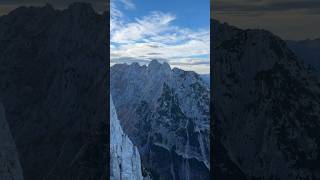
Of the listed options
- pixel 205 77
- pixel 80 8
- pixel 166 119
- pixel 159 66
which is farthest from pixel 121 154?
pixel 80 8

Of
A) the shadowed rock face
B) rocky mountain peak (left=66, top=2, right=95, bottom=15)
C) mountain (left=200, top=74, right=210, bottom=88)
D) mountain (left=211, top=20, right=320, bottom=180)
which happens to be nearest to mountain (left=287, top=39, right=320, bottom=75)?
mountain (left=211, top=20, right=320, bottom=180)

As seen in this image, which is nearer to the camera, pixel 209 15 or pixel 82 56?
pixel 82 56

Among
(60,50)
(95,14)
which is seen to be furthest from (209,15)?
(60,50)

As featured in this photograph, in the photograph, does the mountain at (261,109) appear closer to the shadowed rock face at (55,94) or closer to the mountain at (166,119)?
the mountain at (166,119)

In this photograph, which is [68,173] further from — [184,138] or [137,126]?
[184,138]

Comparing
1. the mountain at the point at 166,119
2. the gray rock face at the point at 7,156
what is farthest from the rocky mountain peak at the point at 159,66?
the gray rock face at the point at 7,156

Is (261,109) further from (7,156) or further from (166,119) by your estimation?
(7,156)
